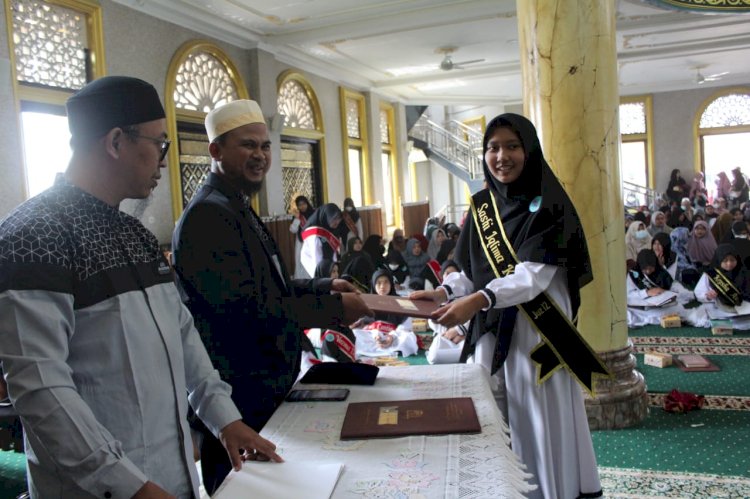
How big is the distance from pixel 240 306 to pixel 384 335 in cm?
415

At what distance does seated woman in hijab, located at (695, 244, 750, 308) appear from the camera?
231 inches

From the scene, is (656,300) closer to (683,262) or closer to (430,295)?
(683,262)

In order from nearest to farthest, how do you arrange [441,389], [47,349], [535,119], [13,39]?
1. [47,349]
2. [441,389]
3. [535,119]
4. [13,39]

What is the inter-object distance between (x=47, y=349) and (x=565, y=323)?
5.53ft

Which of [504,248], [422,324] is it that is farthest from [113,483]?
[422,324]

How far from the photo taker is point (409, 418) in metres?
1.31

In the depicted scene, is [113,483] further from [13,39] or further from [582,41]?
[13,39]

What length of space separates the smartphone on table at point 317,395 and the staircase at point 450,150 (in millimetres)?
13502

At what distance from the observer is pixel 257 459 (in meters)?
1.20

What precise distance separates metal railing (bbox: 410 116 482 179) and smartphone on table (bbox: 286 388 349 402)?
13893 millimetres

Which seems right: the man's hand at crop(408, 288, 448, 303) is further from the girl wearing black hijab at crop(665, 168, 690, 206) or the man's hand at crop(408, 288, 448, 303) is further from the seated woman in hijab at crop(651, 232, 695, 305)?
the girl wearing black hijab at crop(665, 168, 690, 206)

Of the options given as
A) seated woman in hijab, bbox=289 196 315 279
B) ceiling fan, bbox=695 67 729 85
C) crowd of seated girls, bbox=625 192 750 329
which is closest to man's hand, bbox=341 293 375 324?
crowd of seated girls, bbox=625 192 750 329

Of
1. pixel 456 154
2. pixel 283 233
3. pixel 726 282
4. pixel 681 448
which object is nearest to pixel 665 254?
pixel 726 282

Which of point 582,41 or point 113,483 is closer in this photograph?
point 113,483
